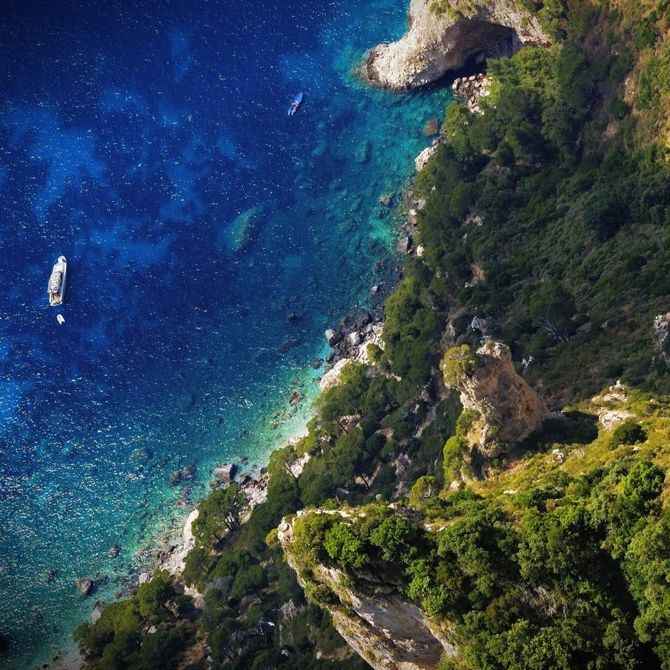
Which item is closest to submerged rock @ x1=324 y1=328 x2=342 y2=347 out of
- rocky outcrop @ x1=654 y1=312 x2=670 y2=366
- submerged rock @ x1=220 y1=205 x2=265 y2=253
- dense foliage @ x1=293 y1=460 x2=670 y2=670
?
submerged rock @ x1=220 y1=205 x2=265 y2=253

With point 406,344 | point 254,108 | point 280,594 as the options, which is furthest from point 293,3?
point 280,594

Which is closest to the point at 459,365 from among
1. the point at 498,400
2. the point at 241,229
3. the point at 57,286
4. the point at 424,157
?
the point at 498,400

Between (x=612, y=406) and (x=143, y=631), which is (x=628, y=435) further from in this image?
(x=143, y=631)

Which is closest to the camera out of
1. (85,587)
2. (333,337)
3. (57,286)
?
(85,587)

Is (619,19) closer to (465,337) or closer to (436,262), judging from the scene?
(436,262)

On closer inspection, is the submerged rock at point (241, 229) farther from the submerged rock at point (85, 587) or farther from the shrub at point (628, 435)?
the shrub at point (628, 435)

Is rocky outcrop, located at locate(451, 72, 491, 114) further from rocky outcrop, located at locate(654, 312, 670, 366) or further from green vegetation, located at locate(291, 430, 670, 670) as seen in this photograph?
green vegetation, located at locate(291, 430, 670, 670)

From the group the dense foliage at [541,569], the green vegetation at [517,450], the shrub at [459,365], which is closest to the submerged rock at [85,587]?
the green vegetation at [517,450]

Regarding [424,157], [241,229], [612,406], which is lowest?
[612,406]
